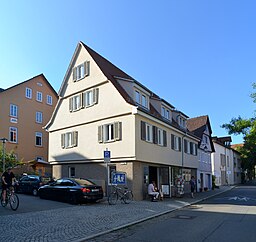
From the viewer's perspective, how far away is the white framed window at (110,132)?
21922mm

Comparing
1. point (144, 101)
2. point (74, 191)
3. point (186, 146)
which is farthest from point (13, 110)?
point (74, 191)

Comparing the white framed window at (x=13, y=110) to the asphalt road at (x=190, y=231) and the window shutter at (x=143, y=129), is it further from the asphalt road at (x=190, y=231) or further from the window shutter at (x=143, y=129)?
the asphalt road at (x=190, y=231)

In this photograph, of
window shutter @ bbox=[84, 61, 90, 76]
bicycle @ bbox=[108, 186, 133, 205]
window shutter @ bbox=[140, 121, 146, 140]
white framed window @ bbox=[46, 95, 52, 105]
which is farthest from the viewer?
white framed window @ bbox=[46, 95, 52, 105]

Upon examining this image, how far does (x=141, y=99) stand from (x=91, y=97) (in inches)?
155

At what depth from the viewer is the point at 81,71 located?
85.5 feet

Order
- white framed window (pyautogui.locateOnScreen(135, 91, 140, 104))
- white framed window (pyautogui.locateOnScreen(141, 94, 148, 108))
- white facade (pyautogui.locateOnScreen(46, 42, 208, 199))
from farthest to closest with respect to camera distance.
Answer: white framed window (pyautogui.locateOnScreen(141, 94, 148, 108))
white framed window (pyautogui.locateOnScreen(135, 91, 140, 104))
white facade (pyautogui.locateOnScreen(46, 42, 208, 199))

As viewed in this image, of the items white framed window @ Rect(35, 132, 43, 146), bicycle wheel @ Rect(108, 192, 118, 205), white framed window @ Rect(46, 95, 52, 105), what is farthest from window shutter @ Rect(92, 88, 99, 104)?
white framed window @ Rect(46, 95, 52, 105)

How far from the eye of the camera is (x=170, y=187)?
26750 millimetres

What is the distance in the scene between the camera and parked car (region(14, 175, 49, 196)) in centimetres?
2239

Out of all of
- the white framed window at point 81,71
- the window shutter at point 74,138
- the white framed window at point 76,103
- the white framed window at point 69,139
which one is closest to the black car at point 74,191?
the window shutter at point 74,138

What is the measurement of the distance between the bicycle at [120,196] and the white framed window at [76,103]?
837 cm

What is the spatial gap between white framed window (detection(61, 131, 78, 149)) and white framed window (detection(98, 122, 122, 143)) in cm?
316

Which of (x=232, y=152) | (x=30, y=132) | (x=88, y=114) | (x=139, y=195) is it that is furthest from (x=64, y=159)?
(x=232, y=152)

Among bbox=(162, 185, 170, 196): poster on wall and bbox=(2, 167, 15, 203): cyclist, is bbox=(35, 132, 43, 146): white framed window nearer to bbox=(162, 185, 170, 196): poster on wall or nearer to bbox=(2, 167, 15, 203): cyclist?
bbox=(162, 185, 170, 196): poster on wall
